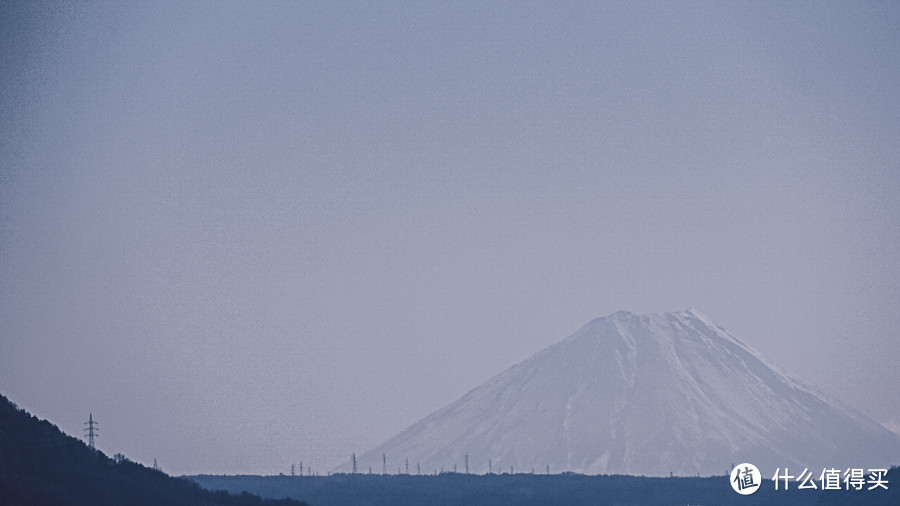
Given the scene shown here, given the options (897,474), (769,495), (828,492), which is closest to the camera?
(897,474)

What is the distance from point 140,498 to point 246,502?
1281cm

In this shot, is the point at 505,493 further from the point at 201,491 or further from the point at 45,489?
the point at 45,489

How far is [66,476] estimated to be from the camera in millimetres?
90000

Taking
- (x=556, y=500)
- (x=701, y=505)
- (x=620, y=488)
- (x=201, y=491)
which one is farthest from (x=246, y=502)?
(x=620, y=488)

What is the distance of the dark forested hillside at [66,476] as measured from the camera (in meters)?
83.9

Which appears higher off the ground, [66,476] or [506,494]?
[506,494]

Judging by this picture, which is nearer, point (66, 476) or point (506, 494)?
point (66, 476)

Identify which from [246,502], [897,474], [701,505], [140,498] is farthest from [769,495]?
[140,498]

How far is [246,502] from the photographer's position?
105438 millimetres

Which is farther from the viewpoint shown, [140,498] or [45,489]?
[140,498]

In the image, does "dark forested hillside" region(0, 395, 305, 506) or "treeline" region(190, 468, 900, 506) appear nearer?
"dark forested hillside" region(0, 395, 305, 506)

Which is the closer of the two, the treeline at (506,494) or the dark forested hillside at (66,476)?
the dark forested hillside at (66,476)

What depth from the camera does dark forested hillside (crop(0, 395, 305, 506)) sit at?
275 ft

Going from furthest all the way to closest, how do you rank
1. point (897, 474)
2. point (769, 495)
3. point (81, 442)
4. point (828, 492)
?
point (769, 495), point (828, 492), point (897, 474), point (81, 442)
